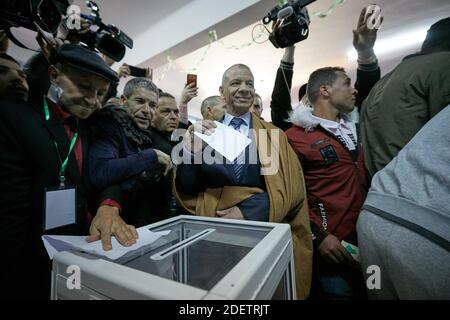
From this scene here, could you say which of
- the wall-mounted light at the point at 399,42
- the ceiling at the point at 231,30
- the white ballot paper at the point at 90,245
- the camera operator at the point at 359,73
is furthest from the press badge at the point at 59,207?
the wall-mounted light at the point at 399,42

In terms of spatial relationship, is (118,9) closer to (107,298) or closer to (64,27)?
(64,27)

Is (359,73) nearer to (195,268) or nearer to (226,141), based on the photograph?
(226,141)

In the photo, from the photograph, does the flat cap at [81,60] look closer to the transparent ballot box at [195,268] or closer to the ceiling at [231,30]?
the transparent ballot box at [195,268]

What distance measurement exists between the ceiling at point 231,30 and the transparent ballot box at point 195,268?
6.65 ft

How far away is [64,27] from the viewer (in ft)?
3.32

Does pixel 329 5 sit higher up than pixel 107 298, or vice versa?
pixel 329 5

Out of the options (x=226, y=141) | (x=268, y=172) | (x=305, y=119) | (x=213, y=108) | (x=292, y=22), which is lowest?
(x=268, y=172)

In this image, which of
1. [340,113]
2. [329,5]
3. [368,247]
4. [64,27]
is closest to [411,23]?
[329,5]

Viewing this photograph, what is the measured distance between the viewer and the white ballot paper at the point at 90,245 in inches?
17.9

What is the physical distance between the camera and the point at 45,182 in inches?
27.8

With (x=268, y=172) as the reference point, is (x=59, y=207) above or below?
below

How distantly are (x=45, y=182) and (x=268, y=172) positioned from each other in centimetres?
77

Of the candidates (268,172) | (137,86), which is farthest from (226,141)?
(137,86)

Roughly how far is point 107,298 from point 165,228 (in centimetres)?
32
